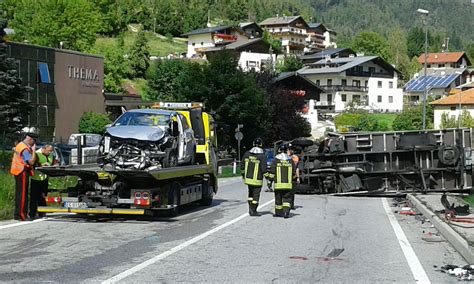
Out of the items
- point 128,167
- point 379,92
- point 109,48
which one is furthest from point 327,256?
point 379,92

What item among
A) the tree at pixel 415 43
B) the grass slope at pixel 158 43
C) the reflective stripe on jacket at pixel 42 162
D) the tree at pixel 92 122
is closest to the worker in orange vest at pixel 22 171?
the reflective stripe on jacket at pixel 42 162

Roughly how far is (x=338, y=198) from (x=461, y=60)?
149 m

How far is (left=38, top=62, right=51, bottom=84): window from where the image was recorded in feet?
175

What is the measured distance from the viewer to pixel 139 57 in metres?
94.4

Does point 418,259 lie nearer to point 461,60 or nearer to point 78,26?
point 78,26

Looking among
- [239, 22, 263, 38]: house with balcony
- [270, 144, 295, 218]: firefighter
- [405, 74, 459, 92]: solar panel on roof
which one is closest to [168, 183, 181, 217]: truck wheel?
[270, 144, 295, 218]: firefighter

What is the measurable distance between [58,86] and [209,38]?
7254 cm

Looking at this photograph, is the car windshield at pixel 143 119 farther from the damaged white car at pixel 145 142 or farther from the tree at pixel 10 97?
the tree at pixel 10 97

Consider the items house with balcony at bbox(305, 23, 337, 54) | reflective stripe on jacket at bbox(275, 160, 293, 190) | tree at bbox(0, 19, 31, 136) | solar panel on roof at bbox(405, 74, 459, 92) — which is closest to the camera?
reflective stripe on jacket at bbox(275, 160, 293, 190)

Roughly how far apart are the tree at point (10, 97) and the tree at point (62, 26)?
1263 inches

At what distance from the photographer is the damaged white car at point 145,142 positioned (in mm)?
15680

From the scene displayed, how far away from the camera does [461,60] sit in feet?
543

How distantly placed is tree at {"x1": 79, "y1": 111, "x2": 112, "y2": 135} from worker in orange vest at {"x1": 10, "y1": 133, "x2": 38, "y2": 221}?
1603 inches

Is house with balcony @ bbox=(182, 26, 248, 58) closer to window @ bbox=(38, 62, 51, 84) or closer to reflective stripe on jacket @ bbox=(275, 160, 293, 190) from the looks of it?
window @ bbox=(38, 62, 51, 84)
